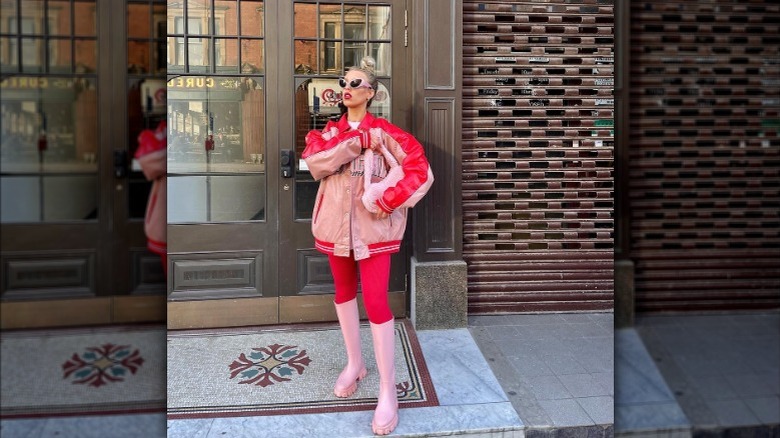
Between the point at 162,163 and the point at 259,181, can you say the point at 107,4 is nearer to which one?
the point at 162,163

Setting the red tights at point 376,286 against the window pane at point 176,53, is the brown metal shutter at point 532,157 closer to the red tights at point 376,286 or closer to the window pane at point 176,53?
the red tights at point 376,286

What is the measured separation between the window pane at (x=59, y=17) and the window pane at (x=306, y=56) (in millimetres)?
2757

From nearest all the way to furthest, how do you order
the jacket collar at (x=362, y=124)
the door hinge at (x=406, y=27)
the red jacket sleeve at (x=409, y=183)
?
the red jacket sleeve at (x=409, y=183) → the jacket collar at (x=362, y=124) → the door hinge at (x=406, y=27)

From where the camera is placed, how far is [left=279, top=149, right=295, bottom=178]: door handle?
352 cm

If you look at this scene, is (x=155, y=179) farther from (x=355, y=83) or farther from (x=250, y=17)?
(x=250, y=17)

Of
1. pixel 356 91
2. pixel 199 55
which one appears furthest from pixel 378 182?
pixel 199 55

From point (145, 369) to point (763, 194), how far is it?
4.05 ft

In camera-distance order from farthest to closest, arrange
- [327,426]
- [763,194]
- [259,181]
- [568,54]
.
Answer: [259,181] < [568,54] < [327,426] < [763,194]

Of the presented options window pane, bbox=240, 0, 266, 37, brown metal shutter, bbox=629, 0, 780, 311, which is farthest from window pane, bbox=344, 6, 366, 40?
brown metal shutter, bbox=629, 0, 780, 311

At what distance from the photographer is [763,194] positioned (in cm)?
113

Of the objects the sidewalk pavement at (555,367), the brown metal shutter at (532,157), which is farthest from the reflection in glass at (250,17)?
the sidewalk pavement at (555,367)

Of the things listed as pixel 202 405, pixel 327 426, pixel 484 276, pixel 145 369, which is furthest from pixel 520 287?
pixel 145 369

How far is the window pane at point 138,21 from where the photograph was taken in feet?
2.64

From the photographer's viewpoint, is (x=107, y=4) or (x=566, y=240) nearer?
(x=107, y=4)
